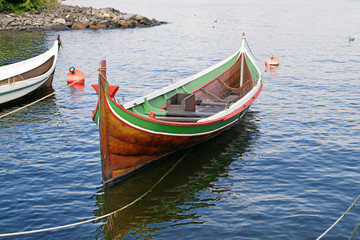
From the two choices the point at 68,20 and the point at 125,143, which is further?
the point at 68,20

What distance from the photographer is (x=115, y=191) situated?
1395 centimetres

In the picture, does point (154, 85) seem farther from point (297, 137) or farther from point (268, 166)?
point (268, 166)

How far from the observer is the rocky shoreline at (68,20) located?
59344 mm

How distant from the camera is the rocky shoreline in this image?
59.3 m

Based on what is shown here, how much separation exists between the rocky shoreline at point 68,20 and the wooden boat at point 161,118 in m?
42.5

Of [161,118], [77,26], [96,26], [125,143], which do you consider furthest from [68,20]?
[125,143]

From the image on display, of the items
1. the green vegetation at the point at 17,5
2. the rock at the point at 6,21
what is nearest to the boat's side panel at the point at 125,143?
the rock at the point at 6,21

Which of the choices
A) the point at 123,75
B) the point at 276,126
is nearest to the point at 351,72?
the point at 276,126

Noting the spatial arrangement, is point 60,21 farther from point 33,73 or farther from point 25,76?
point 25,76

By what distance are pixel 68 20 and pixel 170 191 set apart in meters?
53.1

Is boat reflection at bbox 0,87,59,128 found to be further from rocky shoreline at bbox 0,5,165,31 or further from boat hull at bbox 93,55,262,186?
rocky shoreline at bbox 0,5,165,31

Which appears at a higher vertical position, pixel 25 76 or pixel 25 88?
pixel 25 76

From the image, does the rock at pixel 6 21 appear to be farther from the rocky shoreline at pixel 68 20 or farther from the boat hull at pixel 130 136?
the boat hull at pixel 130 136

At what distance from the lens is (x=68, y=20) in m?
61.9
